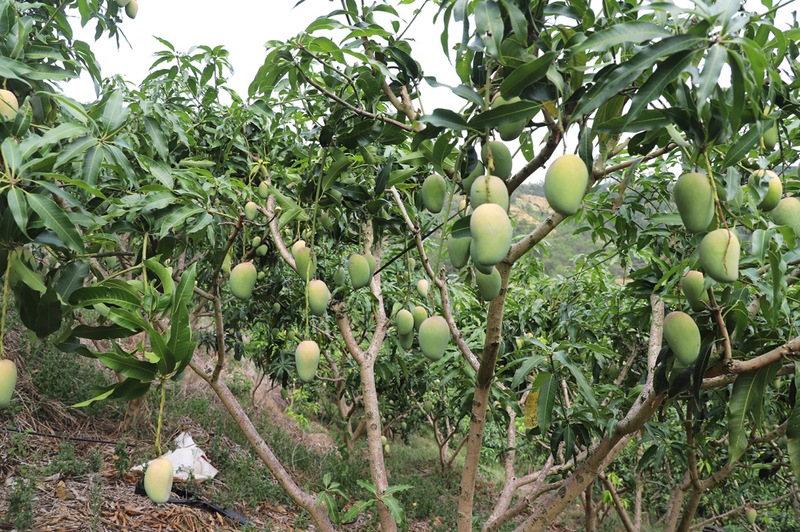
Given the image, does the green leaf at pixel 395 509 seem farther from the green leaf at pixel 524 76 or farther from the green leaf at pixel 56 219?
the green leaf at pixel 524 76

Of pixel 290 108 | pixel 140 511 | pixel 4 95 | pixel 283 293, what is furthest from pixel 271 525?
pixel 4 95

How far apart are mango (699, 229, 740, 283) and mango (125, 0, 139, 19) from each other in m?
3.62

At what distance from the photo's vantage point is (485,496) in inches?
288

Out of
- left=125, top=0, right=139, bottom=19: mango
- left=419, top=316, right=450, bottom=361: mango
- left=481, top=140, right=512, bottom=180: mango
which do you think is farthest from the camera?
left=125, top=0, right=139, bottom=19: mango

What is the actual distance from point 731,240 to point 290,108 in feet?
5.25

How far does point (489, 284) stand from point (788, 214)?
0.72 meters

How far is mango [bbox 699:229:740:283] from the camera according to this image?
2.56ft

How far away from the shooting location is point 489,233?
738 mm

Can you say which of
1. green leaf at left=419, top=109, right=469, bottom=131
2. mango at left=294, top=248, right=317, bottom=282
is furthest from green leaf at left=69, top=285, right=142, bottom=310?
green leaf at left=419, top=109, right=469, bottom=131

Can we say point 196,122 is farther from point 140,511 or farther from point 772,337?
point 772,337

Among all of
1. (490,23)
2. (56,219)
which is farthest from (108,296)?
(490,23)

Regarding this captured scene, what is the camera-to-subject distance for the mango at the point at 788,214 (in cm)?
107

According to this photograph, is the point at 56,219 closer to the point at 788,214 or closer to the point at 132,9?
the point at 788,214

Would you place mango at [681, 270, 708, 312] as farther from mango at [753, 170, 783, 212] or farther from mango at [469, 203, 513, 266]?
mango at [469, 203, 513, 266]
